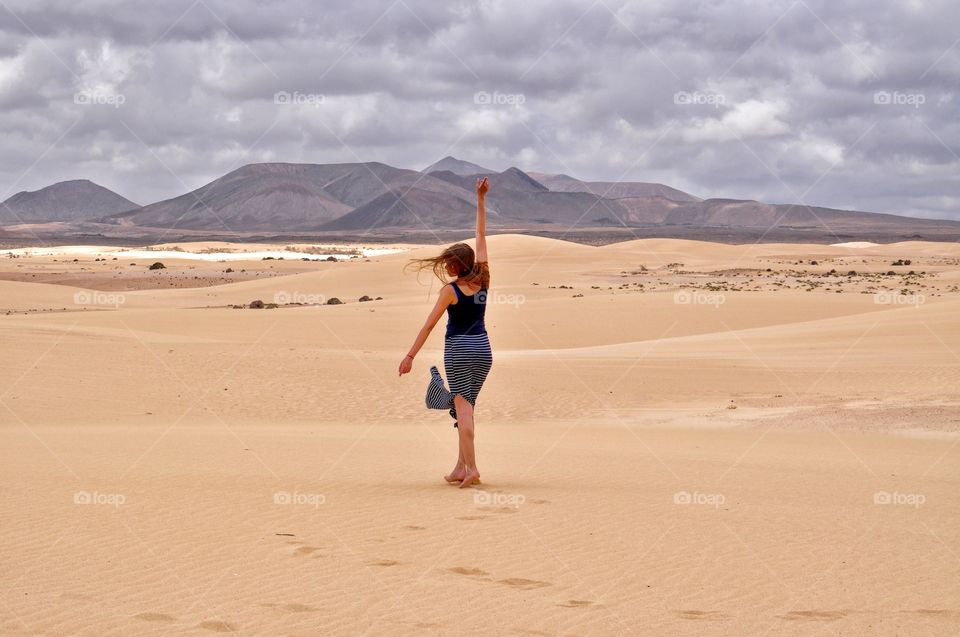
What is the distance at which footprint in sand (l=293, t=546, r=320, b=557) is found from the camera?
672cm

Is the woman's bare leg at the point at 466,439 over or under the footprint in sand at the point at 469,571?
over

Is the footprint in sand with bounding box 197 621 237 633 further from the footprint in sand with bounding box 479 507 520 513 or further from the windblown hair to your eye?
the windblown hair

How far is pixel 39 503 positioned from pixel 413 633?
4021 mm

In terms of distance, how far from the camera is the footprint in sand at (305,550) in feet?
22.0

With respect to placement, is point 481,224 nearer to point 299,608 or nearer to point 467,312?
point 467,312

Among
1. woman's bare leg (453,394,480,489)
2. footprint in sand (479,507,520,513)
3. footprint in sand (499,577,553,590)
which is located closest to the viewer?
footprint in sand (499,577,553,590)

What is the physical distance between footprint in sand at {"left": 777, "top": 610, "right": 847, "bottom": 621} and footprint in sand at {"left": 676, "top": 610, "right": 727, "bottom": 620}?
31cm

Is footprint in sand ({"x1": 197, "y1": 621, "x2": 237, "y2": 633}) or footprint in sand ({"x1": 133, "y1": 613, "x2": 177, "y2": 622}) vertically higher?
footprint in sand ({"x1": 133, "y1": 613, "x2": 177, "y2": 622})

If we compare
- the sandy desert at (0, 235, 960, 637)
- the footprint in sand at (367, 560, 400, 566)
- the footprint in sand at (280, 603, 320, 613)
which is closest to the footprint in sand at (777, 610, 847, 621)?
the sandy desert at (0, 235, 960, 637)

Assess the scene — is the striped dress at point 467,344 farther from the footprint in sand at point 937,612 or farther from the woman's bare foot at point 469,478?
the footprint in sand at point 937,612

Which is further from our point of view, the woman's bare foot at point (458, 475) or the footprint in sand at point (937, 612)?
the woman's bare foot at point (458, 475)

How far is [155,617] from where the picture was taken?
216 inches

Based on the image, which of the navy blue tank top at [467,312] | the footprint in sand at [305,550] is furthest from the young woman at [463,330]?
the footprint in sand at [305,550]

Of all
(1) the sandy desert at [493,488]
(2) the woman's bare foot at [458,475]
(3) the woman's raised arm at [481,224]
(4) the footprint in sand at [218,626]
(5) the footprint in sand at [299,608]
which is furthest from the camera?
(2) the woman's bare foot at [458,475]
